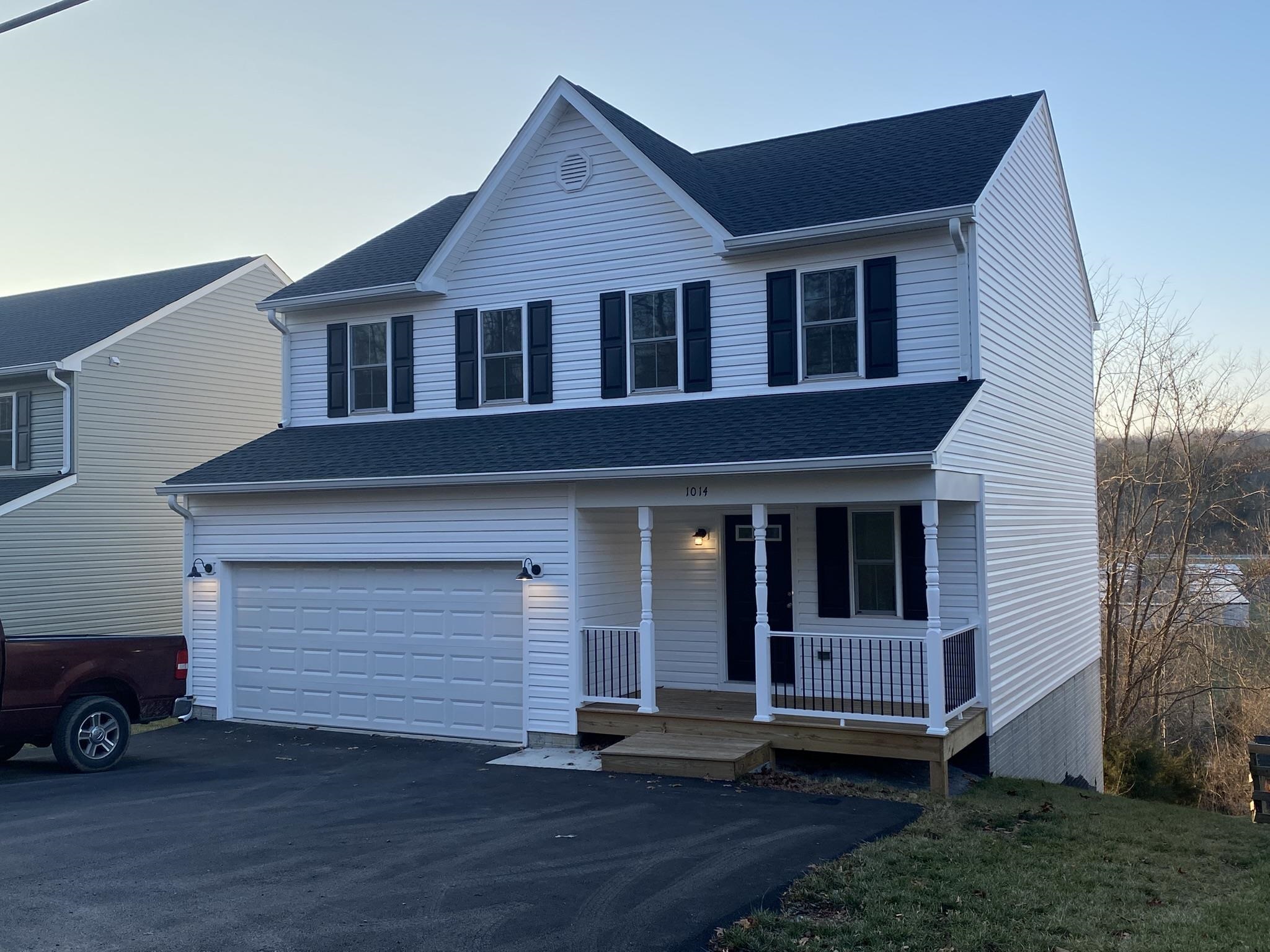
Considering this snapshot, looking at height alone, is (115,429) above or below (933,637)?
above

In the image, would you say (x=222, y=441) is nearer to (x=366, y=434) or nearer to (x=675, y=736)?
(x=366, y=434)

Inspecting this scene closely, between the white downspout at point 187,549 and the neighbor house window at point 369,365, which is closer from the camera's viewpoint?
the white downspout at point 187,549

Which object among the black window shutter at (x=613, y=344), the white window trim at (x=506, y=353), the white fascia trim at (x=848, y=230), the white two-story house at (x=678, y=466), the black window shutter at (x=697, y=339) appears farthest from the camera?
the white window trim at (x=506, y=353)

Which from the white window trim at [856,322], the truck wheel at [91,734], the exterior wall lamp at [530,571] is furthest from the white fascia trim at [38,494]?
the white window trim at [856,322]

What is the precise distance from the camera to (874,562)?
13000 millimetres

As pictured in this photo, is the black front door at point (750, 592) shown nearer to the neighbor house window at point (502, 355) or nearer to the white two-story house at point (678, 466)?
the white two-story house at point (678, 466)

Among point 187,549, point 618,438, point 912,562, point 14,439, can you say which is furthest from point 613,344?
point 14,439

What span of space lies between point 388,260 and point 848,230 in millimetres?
7760

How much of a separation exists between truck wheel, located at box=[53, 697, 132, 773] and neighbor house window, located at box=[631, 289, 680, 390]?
24.2ft

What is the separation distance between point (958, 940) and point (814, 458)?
553 centimetres

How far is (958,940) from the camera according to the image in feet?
20.9

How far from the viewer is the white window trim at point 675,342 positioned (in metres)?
14.1

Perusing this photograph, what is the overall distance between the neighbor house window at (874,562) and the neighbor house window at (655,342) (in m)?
3.06

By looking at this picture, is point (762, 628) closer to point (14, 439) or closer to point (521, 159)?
point (521, 159)
